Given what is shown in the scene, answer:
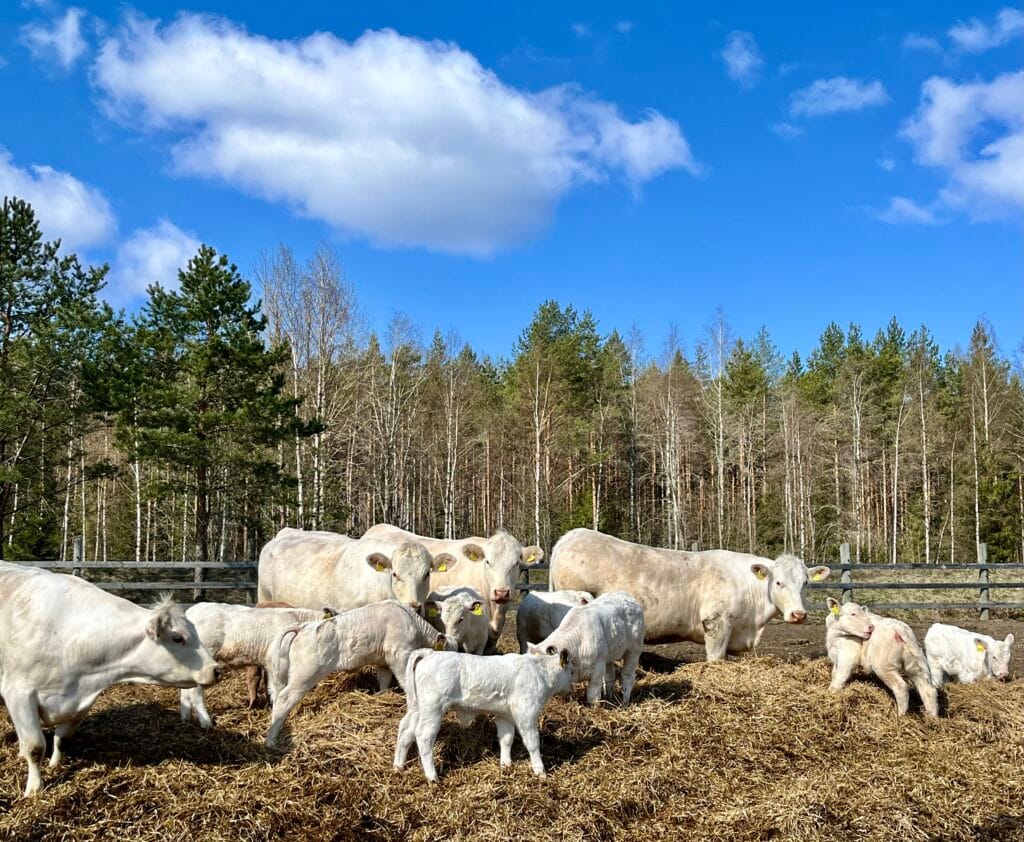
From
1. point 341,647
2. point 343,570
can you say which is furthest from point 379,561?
point 341,647

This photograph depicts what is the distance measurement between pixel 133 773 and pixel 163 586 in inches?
413

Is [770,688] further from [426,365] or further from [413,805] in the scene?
[426,365]

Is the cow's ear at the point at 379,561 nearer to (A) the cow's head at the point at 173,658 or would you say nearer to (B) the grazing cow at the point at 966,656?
(A) the cow's head at the point at 173,658

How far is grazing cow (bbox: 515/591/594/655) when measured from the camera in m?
8.56

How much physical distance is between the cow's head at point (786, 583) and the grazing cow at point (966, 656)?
1619 millimetres

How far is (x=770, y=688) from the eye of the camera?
824 cm

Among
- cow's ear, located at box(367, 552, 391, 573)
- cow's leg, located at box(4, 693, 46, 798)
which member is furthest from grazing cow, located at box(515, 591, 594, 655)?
cow's leg, located at box(4, 693, 46, 798)

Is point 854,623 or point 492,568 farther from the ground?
point 492,568

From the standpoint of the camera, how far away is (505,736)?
5.95 metres

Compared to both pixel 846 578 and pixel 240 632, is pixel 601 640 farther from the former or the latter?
pixel 846 578

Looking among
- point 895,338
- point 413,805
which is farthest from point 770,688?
point 895,338

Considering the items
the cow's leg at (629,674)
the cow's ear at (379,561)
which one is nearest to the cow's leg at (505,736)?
the cow's leg at (629,674)

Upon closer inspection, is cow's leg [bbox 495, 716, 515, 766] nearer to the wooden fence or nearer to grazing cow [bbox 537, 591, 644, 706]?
grazing cow [bbox 537, 591, 644, 706]

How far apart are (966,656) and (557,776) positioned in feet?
21.0
